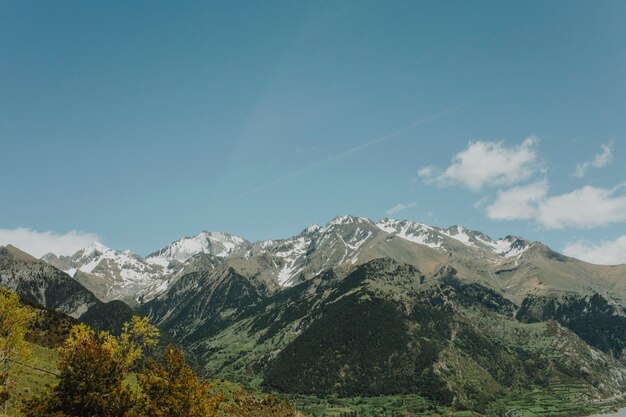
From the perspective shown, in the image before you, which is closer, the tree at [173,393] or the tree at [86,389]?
the tree at [86,389]

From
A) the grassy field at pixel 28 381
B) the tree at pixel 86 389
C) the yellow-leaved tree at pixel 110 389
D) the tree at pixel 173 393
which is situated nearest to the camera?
the tree at pixel 86 389

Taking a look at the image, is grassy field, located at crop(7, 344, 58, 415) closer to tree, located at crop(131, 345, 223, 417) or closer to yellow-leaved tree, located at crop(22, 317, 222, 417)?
yellow-leaved tree, located at crop(22, 317, 222, 417)

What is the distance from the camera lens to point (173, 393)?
54219 mm

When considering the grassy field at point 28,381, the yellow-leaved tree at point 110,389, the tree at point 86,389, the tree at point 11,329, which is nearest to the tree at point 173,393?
the yellow-leaved tree at point 110,389

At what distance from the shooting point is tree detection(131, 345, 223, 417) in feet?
177

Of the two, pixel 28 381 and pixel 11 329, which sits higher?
pixel 11 329

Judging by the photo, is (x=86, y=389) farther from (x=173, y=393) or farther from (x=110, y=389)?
(x=173, y=393)

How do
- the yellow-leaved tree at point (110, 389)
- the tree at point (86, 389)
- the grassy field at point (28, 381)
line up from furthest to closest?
the grassy field at point (28, 381) < the yellow-leaved tree at point (110, 389) < the tree at point (86, 389)

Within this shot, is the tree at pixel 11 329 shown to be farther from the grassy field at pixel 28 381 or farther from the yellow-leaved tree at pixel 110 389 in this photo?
the yellow-leaved tree at pixel 110 389

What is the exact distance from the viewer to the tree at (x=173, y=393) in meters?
53.8

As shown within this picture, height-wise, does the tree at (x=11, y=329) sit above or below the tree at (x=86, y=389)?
above

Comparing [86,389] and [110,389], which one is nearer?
[86,389]

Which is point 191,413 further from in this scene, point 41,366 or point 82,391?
point 41,366

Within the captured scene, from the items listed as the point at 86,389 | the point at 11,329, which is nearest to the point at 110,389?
the point at 86,389
